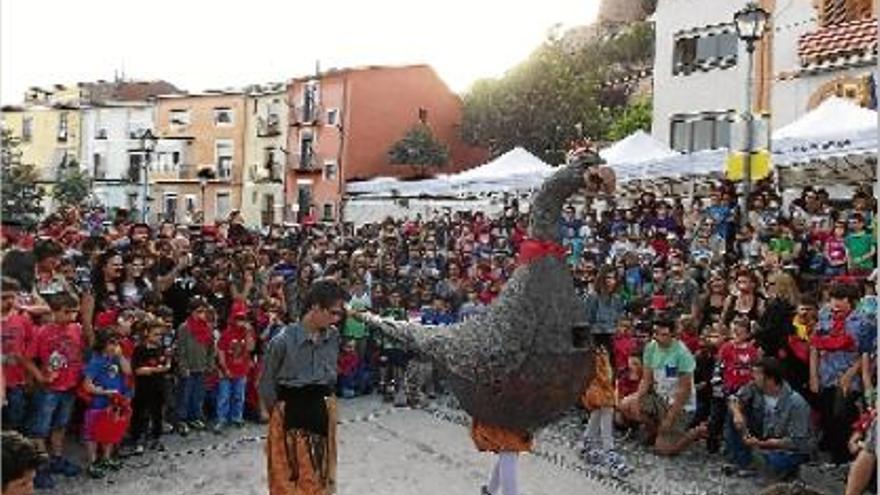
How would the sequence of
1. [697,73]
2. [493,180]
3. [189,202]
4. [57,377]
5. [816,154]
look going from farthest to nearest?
1. [189,202]
2. [697,73]
3. [493,180]
4. [816,154]
5. [57,377]

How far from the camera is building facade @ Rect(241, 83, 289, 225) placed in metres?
41.0

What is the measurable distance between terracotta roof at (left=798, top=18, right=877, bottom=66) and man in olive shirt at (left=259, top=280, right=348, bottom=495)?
1428 cm

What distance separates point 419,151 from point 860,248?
25845 mm

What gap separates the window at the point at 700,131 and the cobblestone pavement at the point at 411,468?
49.1 feet

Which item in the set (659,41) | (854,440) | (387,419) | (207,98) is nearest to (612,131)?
(659,41)

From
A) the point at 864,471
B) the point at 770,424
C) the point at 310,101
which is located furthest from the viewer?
the point at 310,101

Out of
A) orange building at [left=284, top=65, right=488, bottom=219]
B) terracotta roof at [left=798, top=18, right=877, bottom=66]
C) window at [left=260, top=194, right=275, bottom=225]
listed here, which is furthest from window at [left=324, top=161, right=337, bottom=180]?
terracotta roof at [left=798, top=18, right=877, bottom=66]

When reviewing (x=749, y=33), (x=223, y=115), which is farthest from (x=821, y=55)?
(x=223, y=115)

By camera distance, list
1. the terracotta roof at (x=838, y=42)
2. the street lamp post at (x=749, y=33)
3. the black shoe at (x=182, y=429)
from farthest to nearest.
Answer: the terracotta roof at (x=838, y=42) → the street lamp post at (x=749, y=33) → the black shoe at (x=182, y=429)

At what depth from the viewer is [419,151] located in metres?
35.4

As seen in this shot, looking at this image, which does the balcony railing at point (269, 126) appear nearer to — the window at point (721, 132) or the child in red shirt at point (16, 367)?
the window at point (721, 132)

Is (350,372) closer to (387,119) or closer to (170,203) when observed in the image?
(387,119)

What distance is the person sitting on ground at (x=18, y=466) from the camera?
10.3 feet

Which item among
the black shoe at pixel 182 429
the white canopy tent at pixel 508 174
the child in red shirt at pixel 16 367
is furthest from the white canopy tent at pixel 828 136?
the child in red shirt at pixel 16 367
